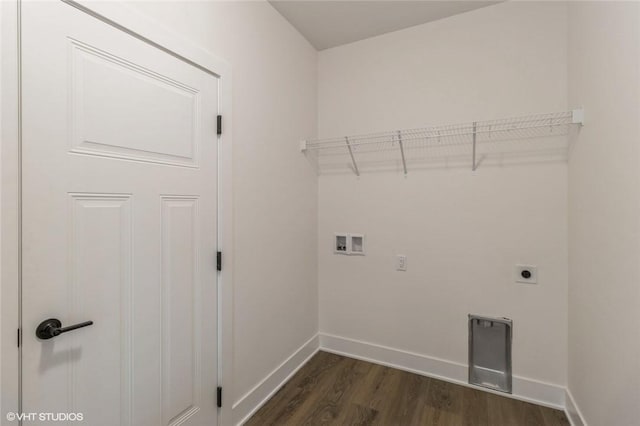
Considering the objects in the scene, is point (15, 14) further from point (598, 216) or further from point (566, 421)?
point (566, 421)

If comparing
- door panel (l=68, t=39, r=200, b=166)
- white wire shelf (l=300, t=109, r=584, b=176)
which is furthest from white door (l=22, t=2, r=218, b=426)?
white wire shelf (l=300, t=109, r=584, b=176)

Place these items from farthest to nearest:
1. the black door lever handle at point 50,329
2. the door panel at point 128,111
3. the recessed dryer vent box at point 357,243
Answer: the recessed dryer vent box at point 357,243 < the door panel at point 128,111 < the black door lever handle at point 50,329

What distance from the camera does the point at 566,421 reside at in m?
1.76

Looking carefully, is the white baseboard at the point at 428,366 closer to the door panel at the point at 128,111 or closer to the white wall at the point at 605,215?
the white wall at the point at 605,215

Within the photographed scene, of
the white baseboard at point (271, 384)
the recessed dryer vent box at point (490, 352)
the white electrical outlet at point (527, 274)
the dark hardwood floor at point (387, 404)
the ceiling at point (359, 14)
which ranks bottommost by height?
the dark hardwood floor at point (387, 404)

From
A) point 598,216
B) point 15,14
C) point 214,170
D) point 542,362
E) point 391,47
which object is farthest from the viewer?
point 391,47

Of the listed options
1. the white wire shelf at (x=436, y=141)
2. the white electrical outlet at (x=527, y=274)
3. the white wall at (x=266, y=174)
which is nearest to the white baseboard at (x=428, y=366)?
Result: the white wall at (x=266, y=174)

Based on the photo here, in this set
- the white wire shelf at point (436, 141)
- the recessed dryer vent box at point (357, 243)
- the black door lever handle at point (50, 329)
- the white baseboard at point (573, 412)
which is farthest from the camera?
the recessed dryer vent box at point (357, 243)

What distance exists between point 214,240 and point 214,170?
39 centimetres

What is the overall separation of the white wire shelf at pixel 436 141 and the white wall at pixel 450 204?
80mm

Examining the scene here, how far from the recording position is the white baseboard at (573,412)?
5.33ft

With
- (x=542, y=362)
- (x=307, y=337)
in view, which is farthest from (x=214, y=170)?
(x=542, y=362)

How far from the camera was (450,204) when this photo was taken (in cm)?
216

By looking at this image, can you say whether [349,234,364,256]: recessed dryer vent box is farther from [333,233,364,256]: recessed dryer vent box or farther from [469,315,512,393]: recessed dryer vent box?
[469,315,512,393]: recessed dryer vent box
